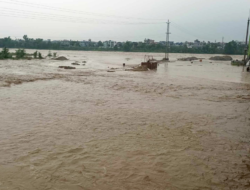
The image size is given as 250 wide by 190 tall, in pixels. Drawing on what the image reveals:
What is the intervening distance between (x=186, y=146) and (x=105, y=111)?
4.11 meters

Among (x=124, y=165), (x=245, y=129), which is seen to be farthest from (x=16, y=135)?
(x=245, y=129)

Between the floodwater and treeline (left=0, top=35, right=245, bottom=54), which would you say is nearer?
the floodwater

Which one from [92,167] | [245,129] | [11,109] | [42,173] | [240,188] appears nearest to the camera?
[240,188]

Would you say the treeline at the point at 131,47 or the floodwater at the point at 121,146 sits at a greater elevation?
the treeline at the point at 131,47

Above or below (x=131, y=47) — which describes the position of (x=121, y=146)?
below

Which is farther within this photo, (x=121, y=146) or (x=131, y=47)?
(x=131, y=47)

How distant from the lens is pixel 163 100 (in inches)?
468

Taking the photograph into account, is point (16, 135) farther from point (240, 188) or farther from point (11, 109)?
point (240, 188)

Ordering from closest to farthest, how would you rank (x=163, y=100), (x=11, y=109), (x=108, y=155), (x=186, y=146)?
1. (x=108, y=155)
2. (x=186, y=146)
3. (x=11, y=109)
4. (x=163, y=100)

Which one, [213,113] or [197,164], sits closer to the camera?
[197,164]

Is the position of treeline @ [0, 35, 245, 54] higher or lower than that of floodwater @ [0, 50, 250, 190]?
higher

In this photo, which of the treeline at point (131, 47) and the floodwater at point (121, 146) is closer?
the floodwater at point (121, 146)

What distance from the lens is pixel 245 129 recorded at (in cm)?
754

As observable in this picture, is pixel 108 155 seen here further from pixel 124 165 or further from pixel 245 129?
pixel 245 129
